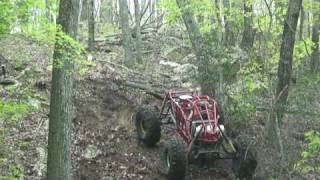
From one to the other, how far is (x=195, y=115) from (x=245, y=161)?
1461mm

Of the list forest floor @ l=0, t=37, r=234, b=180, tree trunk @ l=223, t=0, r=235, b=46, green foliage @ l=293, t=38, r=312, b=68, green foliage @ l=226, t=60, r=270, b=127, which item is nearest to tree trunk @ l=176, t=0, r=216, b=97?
green foliage @ l=226, t=60, r=270, b=127

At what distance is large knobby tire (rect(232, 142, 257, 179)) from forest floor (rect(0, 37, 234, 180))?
52cm

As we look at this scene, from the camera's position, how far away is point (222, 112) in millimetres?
11672

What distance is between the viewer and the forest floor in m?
9.98

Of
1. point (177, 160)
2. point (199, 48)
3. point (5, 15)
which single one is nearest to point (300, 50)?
point (199, 48)

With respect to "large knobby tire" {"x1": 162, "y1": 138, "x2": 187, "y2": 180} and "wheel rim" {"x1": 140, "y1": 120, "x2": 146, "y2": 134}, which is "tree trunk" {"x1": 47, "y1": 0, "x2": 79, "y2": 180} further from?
"wheel rim" {"x1": 140, "y1": 120, "x2": 146, "y2": 134}

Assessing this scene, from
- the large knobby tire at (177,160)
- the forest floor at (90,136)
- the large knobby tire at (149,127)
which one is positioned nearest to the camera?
the large knobby tire at (177,160)

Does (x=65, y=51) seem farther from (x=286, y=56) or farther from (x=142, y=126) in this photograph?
(x=286, y=56)

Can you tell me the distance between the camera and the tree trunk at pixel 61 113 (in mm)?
8359

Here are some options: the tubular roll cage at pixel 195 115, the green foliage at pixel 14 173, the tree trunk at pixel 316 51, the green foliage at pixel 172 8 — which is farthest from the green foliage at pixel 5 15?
the tree trunk at pixel 316 51

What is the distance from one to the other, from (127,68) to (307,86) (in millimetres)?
7849

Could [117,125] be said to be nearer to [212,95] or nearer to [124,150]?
[124,150]

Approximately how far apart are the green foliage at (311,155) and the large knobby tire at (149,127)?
3.52m

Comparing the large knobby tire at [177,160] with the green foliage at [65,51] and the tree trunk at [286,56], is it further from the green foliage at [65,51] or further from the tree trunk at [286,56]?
the tree trunk at [286,56]
